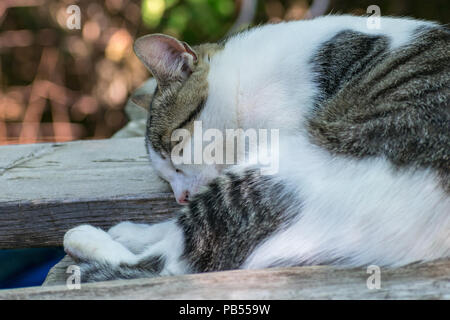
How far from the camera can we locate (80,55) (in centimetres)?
528

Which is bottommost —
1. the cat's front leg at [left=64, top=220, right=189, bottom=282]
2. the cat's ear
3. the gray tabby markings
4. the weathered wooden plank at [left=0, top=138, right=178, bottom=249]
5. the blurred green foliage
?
the cat's front leg at [left=64, top=220, right=189, bottom=282]

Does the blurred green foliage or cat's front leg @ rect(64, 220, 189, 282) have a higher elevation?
the blurred green foliage

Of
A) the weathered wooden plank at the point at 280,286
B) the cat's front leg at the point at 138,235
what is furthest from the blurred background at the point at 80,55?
the weathered wooden plank at the point at 280,286

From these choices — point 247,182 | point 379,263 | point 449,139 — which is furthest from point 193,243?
point 449,139

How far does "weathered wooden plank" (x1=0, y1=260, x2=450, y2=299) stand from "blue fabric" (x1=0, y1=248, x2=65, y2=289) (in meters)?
1.03

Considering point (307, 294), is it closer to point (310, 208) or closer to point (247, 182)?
point (310, 208)

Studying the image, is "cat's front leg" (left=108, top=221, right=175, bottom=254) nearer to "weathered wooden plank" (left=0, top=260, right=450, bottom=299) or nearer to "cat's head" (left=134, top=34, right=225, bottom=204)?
"cat's head" (left=134, top=34, right=225, bottom=204)

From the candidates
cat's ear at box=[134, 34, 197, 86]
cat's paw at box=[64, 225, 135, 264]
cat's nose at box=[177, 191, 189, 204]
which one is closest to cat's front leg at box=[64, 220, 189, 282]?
cat's paw at box=[64, 225, 135, 264]

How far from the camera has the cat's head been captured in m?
1.86

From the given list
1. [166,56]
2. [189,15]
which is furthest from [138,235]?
[189,15]

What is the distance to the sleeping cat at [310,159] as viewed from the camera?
131 cm

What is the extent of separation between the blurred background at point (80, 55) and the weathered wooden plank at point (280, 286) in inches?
156

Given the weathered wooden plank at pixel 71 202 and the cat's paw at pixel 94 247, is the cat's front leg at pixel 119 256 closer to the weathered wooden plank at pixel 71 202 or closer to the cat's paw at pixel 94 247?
the cat's paw at pixel 94 247

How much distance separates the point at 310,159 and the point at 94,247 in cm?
68
